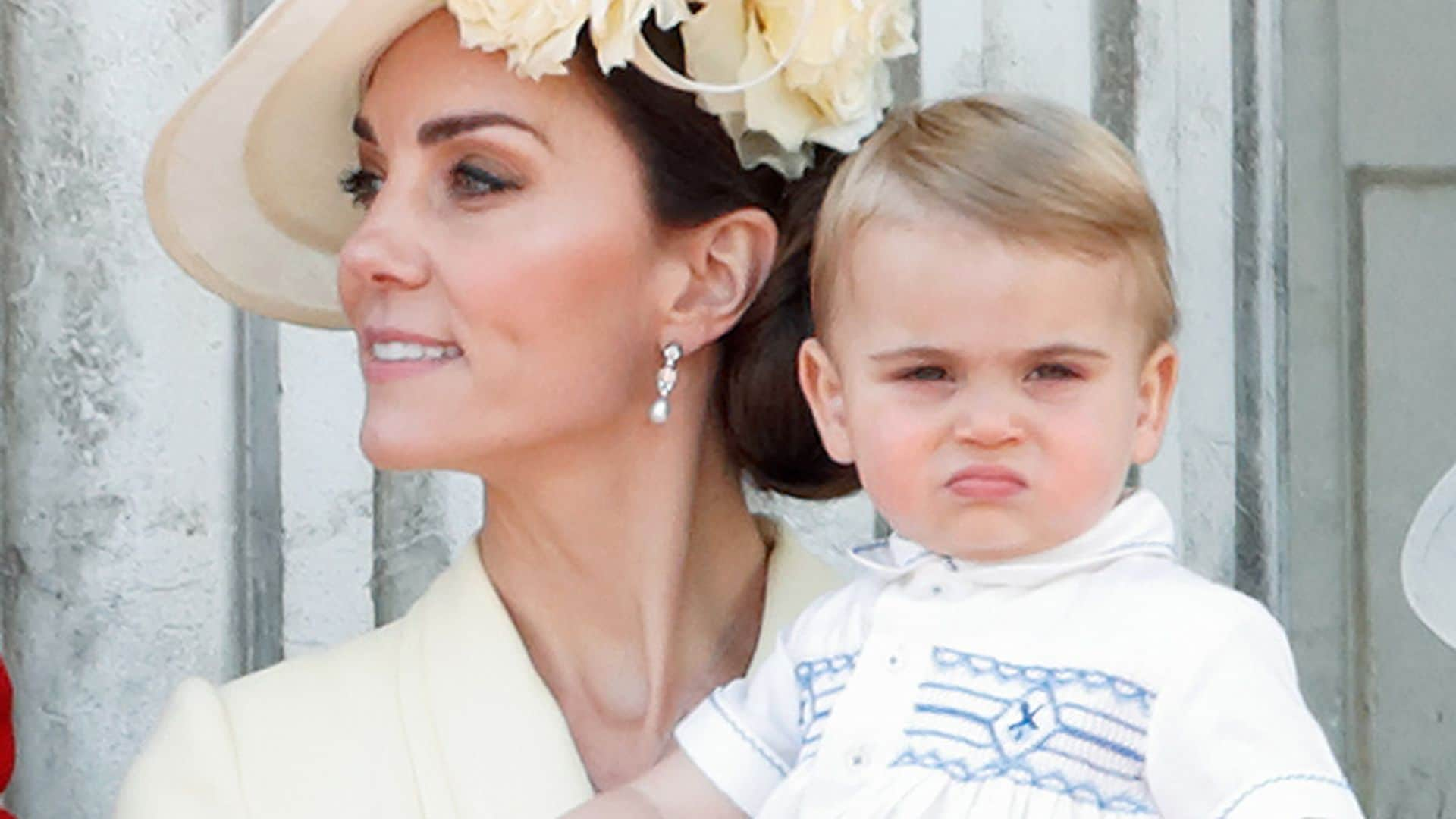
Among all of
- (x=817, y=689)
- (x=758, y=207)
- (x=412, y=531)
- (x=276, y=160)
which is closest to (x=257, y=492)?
(x=412, y=531)

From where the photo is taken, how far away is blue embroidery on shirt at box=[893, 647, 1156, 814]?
1.90 metres

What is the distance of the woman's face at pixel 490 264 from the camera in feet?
7.70

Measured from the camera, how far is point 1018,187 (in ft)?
6.43

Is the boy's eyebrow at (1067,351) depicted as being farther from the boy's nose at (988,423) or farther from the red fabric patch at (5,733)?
the red fabric patch at (5,733)

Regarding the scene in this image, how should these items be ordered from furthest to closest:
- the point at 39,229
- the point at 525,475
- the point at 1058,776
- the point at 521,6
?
the point at 39,229 < the point at 525,475 < the point at 521,6 < the point at 1058,776

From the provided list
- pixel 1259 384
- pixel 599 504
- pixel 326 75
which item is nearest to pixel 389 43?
pixel 326 75

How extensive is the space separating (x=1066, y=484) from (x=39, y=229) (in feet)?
4.73

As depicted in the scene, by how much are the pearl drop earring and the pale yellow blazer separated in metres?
0.22

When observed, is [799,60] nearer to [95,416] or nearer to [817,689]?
[817,689]

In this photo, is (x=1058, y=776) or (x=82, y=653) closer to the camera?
(x=1058, y=776)

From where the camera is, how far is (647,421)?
8.30ft

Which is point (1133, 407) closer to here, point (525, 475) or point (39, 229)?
point (525, 475)

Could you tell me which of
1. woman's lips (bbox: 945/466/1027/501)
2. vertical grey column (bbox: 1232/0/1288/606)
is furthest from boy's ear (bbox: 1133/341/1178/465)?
vertical grey column (bbox: 1232/0/1288/606)

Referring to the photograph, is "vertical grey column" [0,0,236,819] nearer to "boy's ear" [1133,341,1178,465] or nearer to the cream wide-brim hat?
the cream wide-brim hat
